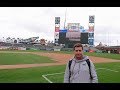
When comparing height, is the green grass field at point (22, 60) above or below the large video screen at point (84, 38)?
below

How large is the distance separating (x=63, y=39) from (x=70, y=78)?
2236 centimetres

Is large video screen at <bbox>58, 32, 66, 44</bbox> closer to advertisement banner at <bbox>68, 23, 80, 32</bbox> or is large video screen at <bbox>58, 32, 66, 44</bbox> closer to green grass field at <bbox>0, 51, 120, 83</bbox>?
advertisement banner at <bbox>68, 23, 80, 32</bbox>

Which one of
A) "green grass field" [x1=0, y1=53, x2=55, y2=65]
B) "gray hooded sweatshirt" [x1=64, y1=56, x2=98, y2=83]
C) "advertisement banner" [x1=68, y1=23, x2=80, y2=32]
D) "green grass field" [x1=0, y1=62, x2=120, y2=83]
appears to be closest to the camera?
"gray hooded sweatshirt" [x1=64, y1=56, x2=98, y2=83]

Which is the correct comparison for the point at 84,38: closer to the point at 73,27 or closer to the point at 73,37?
the point at 73,37

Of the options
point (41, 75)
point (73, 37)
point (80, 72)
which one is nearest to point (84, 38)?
point (73, 37)

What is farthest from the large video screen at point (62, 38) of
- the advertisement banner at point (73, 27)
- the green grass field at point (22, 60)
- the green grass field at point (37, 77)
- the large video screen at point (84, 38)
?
the green grass field at point (37, 77)

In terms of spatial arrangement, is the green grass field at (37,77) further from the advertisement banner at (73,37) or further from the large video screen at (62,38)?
the large video screen at (62,38)

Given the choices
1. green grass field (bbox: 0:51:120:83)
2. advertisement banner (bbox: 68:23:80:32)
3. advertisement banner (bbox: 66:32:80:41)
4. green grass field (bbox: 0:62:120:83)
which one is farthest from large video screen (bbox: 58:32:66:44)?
green grass field (bbox: 0:62:120:83)

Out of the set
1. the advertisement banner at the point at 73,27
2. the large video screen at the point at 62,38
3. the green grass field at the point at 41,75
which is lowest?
the green grass field at the point at 41,75
